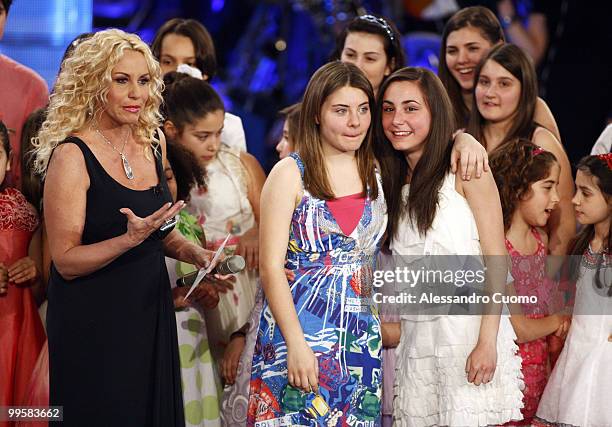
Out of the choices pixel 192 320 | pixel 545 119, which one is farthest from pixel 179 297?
pixel 545 119

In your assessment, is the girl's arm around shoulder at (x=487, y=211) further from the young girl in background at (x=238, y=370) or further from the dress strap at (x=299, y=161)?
the young girl in background at (x=238, y=370)

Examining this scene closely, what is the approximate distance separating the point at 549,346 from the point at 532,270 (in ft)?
1.01

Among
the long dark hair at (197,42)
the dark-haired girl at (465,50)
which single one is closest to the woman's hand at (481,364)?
the dark-haired girl at (465,50)

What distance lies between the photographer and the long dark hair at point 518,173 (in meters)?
3.68

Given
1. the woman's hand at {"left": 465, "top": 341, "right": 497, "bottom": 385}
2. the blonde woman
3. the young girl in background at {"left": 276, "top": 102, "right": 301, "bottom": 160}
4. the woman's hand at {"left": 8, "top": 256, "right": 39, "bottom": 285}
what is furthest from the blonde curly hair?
the woman's hand at {"left": 465, "top": 341, "right": 497, "bottom": 385}

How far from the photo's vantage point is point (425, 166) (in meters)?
3.32

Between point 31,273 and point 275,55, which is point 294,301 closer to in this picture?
point 31,273

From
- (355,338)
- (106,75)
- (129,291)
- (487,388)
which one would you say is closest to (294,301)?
(355,338)

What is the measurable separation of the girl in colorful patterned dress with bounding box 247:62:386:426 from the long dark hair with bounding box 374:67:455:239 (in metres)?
0.14

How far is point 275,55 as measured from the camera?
6965 mm

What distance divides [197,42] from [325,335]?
6.36 feet

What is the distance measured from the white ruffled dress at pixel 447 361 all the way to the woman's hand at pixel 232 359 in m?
0.70

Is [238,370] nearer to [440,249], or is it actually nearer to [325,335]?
[325,335]

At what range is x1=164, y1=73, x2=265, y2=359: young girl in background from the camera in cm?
381
